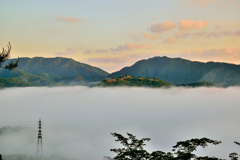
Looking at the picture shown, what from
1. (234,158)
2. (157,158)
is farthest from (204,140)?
(157,158)

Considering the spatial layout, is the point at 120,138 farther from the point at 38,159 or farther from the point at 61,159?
the point at 61,159

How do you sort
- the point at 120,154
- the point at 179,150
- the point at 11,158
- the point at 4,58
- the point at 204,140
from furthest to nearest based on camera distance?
the point at 11,158 → the point at 120,154 → the point at 179,150 → the point at 204,140 → the point at 4,58

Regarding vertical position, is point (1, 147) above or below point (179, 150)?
below

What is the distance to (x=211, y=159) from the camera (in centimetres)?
2206

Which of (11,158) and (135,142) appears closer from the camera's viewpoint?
(135,142)

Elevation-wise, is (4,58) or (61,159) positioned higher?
(4,58)

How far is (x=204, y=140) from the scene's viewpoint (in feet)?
78.8

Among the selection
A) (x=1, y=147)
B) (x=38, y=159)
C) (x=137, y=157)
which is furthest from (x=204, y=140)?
(x=1, y=147)

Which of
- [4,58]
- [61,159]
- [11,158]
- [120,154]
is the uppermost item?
[4,58]

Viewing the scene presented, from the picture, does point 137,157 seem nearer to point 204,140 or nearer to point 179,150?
point 179,150

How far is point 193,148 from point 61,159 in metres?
177

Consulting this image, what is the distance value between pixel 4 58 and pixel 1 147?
20580cm

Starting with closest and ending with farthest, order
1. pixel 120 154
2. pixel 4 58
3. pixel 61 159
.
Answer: pixel 4 58
pixel 120 154
pixel 61 159

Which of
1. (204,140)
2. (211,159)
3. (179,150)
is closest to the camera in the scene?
(211,159)
